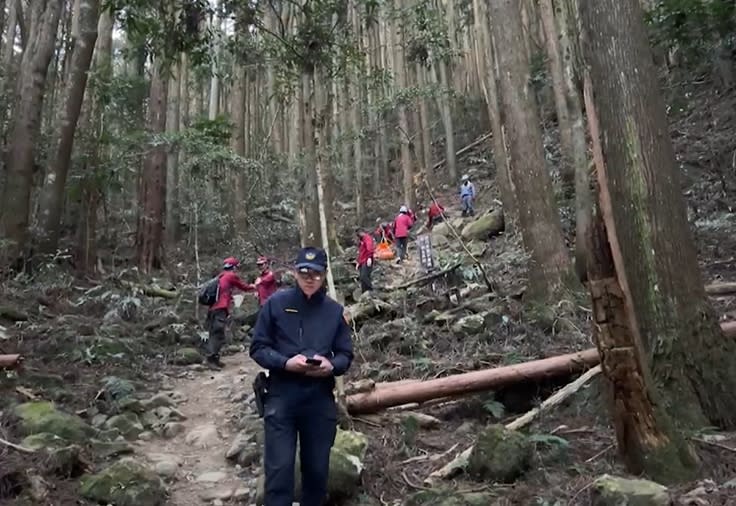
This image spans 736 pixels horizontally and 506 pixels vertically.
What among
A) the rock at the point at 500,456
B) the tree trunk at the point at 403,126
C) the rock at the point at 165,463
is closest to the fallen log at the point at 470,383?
the rock at the point at 500,456

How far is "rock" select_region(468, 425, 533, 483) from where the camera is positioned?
182 inches

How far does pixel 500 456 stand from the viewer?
466 centimetres

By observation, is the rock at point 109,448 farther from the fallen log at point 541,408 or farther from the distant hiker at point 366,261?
the distant hiker at point 366,261

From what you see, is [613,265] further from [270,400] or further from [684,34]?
[684,34]

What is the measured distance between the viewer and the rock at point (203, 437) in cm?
654

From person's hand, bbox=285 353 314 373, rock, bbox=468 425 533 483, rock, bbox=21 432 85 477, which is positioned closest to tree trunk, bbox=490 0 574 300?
rock, bbox=468 425 533 483

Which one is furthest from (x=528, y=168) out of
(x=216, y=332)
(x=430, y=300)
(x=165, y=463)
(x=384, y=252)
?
(x=384, y=252)

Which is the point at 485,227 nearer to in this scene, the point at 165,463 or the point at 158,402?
the point at 158,402

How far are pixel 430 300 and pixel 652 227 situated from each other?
598 cm

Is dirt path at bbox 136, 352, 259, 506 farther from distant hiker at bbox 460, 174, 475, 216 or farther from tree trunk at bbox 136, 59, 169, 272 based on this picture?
distant hiker at bbox 460, 174, 475, 216

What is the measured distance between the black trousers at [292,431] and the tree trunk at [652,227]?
2316mm

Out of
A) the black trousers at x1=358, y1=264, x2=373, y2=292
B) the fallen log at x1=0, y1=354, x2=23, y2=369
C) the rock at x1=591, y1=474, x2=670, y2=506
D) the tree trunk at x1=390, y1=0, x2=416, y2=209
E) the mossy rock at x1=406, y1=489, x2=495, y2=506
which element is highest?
the tree trunk at x1=390, y1=0, x2=416, y2=209

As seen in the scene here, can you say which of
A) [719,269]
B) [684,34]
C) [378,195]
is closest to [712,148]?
[684,34]

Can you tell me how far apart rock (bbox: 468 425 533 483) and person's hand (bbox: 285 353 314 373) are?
5.22ft
